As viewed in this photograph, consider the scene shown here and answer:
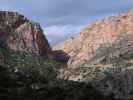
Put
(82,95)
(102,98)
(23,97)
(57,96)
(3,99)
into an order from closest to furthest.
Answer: (3,99)
(23,97)
(57,96)
(82,95)
(102,98)

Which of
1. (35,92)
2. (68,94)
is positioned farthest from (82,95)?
(35,92)

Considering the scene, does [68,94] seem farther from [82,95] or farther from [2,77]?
[2,77]

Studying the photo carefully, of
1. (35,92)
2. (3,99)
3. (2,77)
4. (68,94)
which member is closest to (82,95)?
(68,94)

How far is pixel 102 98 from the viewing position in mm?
89375

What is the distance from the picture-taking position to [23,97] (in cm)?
7312

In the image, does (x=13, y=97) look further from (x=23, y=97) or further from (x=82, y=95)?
(x=82, y=95)

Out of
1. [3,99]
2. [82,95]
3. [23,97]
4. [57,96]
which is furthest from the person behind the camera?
[82,95]

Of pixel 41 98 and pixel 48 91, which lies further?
pixel 48 91

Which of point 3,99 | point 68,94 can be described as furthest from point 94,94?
point 3,99

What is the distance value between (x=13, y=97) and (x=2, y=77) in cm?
1524

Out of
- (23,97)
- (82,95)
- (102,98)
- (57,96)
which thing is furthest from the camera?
(102,98)

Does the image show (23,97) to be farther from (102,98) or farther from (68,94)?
(102,98)

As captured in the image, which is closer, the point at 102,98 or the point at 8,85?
the point at 8,85

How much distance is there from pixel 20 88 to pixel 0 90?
16.2ft
